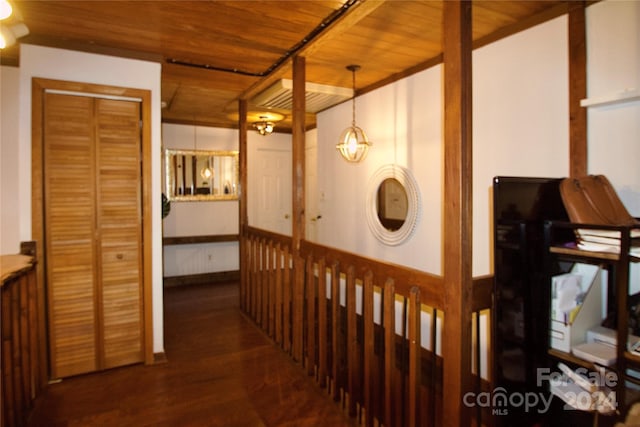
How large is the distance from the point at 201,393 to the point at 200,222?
3.47 m

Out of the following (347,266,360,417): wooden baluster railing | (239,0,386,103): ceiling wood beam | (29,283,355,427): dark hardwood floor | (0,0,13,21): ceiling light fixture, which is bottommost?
(29,283,355,427): dark hardwood floor

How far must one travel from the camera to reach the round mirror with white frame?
334 centimetres

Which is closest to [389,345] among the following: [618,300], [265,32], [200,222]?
[618,300]

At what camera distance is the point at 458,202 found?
4.93 ft

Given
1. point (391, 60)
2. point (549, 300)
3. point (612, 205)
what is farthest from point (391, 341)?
point (391, 60)

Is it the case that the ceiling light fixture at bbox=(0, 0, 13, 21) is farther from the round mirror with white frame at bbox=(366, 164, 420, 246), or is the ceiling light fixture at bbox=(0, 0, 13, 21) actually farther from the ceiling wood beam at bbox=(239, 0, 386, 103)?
the round mirror with white frame at bbox=(366, 164, 420, 246)

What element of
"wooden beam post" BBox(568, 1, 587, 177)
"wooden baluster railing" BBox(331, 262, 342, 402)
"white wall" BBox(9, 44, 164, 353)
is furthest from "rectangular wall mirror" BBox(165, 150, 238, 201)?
"wooden beam post" BBox(568, 1, 587, 177)

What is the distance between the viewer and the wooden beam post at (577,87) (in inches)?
81.5

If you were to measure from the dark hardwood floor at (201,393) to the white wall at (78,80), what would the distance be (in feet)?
1.24

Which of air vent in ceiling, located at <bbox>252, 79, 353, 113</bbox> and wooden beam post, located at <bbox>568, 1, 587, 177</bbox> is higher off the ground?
air vent in ceiling, located at <bbox>252, 79, 353, 113</bbox>

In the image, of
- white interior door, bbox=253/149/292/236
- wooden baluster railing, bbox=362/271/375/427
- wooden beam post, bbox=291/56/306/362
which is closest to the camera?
wooden baluster railing, bbox=362/271/375/427

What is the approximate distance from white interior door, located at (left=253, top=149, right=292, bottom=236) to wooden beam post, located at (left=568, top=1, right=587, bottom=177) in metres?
4.70

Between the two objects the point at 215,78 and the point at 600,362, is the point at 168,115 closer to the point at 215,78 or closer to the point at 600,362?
the point at 215,78

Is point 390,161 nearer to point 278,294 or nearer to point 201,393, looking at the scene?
point 278,294
